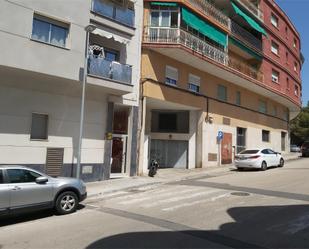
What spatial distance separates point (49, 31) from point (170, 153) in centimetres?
Result: 1247

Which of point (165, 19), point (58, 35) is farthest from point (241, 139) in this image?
point (58, 35)

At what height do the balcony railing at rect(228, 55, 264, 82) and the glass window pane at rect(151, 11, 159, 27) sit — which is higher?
the glass window pane at rect(151, 11, 159, 27)

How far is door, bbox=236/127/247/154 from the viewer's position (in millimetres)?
28491

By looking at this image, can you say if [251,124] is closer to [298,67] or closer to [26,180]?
[298,67]

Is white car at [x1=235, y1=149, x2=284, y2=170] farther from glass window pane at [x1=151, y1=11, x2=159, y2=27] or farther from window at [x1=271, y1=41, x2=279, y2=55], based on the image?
window at [x1=271, y1=41, x2=279, y2=55]

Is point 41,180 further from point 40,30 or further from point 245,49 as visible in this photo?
point 245,49

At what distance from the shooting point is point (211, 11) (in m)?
24.2

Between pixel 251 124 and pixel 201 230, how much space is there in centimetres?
2336

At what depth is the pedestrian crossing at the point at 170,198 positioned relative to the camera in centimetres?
1125

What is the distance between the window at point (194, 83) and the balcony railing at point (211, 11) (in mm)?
4192

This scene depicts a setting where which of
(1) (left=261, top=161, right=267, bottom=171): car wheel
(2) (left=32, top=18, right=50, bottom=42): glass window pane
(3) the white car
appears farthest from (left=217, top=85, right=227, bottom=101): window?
(2) (left=32, top=18, right=50, bottom=42): glass window pane

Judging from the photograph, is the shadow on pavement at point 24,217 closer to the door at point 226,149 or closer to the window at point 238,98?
the door at point 226,149

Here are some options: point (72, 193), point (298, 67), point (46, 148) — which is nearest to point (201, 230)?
point (72, 193)

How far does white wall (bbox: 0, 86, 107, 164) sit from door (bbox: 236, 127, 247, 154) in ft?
46.4
